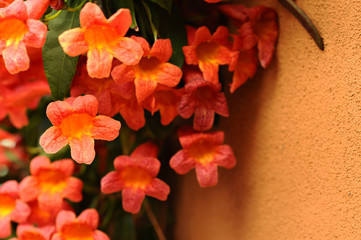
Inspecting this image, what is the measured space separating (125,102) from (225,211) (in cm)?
36

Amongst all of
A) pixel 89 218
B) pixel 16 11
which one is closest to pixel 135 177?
pixel 89 218

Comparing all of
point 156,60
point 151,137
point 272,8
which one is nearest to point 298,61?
point 272,8

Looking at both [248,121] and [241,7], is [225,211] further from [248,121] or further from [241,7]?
[241,7]

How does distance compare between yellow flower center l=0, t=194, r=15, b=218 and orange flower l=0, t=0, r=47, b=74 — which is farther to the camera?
yellow flower center l=0, t=194, r=15, b=218

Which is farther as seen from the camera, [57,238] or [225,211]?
[225,211]

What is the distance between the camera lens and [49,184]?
745 mm

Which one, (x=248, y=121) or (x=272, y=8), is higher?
(x=272, y=8)

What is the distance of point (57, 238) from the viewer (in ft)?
2.28

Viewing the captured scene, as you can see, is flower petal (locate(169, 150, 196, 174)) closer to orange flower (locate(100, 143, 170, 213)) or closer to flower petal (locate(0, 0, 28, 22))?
orange flower (locate(100, 143, 170, 213))

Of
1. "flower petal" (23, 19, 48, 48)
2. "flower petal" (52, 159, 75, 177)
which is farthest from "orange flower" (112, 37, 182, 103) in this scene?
"flower petal" (52, 159, 75, 177)

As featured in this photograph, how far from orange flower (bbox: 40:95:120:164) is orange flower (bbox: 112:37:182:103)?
0.06m

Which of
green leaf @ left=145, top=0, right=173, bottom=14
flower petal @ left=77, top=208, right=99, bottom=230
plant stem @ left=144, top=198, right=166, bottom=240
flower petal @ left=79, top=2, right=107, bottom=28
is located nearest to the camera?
flower petal @ left=79, top=2, right=107, bottom=28

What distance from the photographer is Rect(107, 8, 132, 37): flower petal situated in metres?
0.50

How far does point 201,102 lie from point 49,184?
1.13 ft
